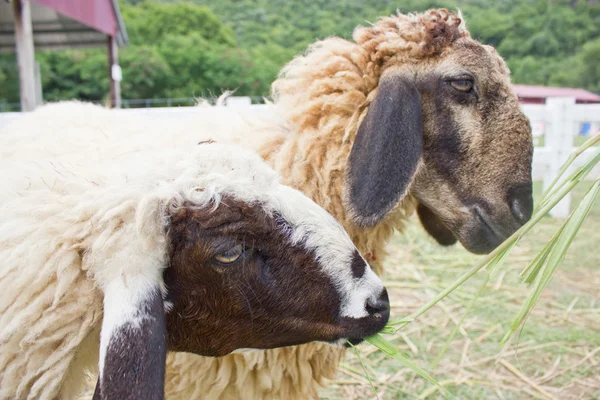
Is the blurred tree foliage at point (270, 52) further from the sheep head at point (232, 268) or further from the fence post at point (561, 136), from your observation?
the sheep head at point (232, 268)

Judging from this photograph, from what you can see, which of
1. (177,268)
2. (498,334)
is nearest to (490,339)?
(498,334)

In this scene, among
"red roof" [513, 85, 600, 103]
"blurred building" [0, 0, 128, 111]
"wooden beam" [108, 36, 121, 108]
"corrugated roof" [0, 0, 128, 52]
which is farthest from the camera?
"red roof" [513, 85, 600, 103]

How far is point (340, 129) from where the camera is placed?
8.23 feet

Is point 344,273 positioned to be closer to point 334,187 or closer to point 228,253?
point 228,253

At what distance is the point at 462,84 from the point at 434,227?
2.77ft

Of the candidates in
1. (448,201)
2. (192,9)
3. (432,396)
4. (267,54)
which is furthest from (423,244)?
(192,9)

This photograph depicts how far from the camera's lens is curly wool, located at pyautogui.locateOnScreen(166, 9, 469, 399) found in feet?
7.36

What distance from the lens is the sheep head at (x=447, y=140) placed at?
230 centimetres

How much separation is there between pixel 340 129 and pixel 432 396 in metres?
1.77

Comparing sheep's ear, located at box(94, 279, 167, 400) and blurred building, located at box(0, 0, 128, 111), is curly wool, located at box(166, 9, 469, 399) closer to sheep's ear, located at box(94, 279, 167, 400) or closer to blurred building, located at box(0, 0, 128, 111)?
sheep's ear, located at box(94, 279, 167, 400)

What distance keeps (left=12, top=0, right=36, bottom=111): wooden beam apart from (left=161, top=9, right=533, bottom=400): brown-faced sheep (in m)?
6.88

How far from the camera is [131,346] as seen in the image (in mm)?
1356

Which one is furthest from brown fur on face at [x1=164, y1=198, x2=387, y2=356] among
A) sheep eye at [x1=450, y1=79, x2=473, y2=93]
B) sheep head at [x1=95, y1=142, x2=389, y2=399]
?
sheep eye at [x1=450, y1=79, x2=473, y2=93]

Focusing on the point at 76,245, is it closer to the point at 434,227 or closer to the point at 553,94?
the point at 434,227
